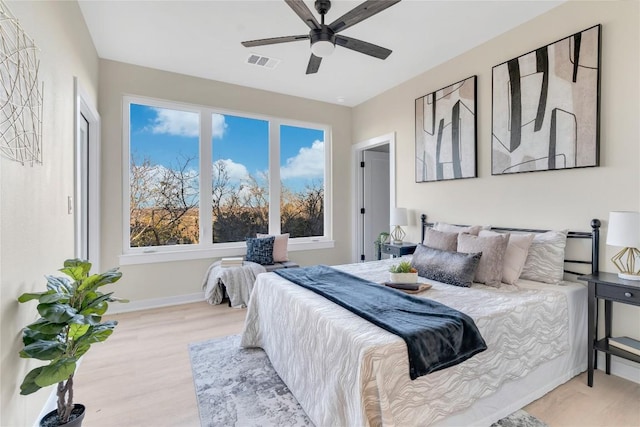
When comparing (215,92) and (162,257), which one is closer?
(162,257)

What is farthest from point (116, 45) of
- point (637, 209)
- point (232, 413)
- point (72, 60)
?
point (637, 209)

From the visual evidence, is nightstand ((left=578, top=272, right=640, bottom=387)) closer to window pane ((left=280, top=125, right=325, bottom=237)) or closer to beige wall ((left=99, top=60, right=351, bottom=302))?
beige wall ((left=99, top=60, right=351, bottom=302))

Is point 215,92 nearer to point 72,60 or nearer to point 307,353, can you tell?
point 72,60

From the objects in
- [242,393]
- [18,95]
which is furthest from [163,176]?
[242,393]

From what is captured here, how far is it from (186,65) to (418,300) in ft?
12.4

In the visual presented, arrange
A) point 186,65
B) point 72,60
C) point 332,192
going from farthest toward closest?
point 332,192, point 186,65, point 72,60

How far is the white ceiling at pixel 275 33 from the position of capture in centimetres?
266

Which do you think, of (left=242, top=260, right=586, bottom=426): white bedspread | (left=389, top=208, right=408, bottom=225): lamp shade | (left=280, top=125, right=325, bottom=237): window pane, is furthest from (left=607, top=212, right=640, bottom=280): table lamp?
(left=280, top=125, right=325, bottom=237): window pane

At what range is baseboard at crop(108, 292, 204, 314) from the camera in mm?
3680

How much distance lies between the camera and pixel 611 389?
2115mm

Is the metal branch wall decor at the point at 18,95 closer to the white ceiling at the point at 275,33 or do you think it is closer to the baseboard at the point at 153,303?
the white ceiling at the point at 275,33

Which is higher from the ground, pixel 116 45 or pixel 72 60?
pixel 116 45

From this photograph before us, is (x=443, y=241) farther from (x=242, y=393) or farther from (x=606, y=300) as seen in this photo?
(x=242, y=393)

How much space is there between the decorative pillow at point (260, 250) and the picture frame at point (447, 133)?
87.6 inches
